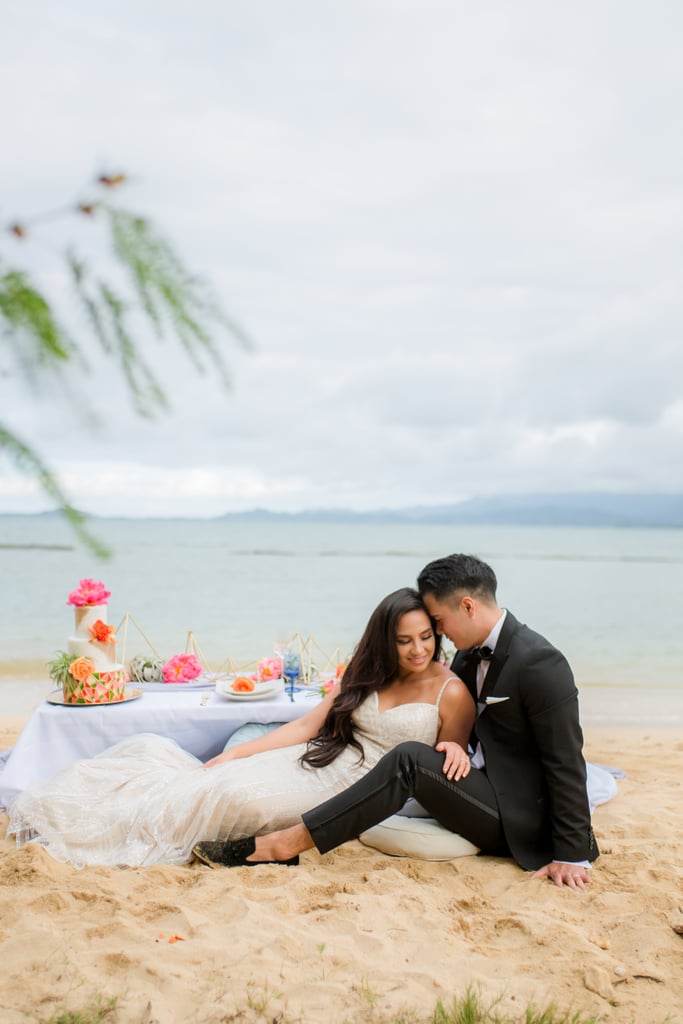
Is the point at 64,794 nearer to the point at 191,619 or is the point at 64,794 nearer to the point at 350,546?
the point at 191,619

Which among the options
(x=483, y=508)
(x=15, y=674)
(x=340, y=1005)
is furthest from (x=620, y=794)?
(x=483, y=508)

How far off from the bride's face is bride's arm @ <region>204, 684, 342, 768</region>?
1.59 feet

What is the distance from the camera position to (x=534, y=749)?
3479 mm

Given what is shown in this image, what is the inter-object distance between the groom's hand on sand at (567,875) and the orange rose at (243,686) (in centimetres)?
177

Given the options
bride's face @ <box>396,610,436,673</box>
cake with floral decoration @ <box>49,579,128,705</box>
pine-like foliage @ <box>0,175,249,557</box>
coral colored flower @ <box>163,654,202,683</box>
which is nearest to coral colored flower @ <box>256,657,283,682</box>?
coral colored flower @ <box>163,654,202,683</box>

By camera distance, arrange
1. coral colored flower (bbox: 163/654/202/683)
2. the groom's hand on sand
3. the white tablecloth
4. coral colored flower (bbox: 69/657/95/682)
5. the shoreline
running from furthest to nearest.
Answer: the shoreline → coral colored flower (bbox: 163/654/202/683) → coral colored flower (bbox: 69/657/95/682) → the white tablecloth → the groom's hand on sand

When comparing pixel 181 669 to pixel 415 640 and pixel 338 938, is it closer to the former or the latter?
pixel 415 640

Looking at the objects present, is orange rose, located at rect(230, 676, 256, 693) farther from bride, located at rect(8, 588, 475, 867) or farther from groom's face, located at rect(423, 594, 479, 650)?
groom's face, located at rect(423, 594, 479, 650)

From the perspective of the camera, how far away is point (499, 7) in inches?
158

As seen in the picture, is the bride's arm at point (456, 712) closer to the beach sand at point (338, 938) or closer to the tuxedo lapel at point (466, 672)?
the tuxedo lapel at point (466, 672)

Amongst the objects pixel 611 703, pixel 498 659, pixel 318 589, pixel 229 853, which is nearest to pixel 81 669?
pixel 229 853

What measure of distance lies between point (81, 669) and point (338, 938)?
2.10 metres

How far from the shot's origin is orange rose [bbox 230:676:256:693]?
4458 mm

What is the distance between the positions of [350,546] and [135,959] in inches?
1511
